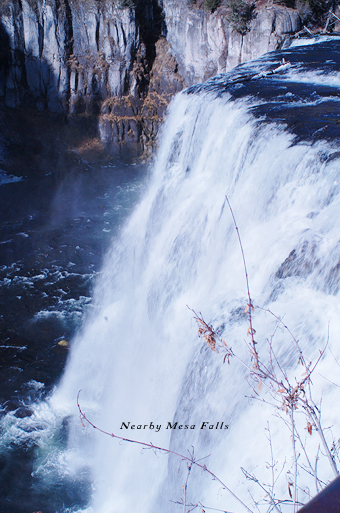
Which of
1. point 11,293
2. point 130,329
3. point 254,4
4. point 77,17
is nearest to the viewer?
point 130,329

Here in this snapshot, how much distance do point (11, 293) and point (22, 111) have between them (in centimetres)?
1343

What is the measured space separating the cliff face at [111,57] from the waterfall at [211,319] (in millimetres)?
10458

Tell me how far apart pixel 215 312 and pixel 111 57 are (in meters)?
18.4

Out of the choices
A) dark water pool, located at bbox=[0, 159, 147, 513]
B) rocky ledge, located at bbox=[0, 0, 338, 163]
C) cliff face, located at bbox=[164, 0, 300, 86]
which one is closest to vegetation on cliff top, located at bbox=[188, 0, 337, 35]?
rocky ledge, located at bbox=[0, 0, 338, 163]

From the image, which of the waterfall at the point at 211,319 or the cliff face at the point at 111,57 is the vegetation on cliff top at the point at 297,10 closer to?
the cliff face at the point at 111,57

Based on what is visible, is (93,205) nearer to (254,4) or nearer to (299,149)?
(299,149)

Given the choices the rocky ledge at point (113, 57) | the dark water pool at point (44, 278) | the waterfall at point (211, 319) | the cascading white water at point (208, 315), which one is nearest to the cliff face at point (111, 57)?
the rocky ledge at point (113, 57)

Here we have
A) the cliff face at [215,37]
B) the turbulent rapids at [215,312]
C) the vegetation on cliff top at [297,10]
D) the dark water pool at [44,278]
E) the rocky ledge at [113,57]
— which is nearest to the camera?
the turbulent rapids at [215,312]

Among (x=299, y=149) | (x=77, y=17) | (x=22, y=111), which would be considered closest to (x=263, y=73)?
(x=299, y=149)

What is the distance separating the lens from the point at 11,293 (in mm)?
10273

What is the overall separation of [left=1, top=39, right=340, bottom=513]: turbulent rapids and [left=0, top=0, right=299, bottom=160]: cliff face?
32.2ft

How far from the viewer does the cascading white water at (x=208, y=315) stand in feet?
13.0

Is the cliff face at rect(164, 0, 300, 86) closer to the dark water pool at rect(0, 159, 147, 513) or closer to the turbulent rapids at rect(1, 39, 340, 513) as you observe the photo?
the dark water pool at rect(0, 159, 147, 513)

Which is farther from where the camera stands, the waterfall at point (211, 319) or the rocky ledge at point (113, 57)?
the rocky ledge at point (113, 57)
